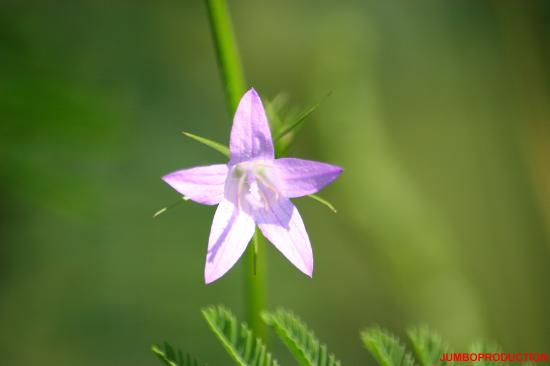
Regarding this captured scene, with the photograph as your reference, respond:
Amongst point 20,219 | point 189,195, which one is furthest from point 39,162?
point 189,195

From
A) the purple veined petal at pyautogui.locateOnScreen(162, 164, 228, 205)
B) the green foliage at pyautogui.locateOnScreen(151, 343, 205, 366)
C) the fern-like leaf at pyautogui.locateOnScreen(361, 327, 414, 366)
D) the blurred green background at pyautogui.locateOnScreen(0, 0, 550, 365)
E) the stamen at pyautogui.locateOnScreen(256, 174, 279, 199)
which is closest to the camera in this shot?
the green foliage at pyautogui.locateOnScreen(151, 343, 205, 366)

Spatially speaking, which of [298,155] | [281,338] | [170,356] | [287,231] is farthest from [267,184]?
[298,155]

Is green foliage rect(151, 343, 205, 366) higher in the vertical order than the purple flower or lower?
lower

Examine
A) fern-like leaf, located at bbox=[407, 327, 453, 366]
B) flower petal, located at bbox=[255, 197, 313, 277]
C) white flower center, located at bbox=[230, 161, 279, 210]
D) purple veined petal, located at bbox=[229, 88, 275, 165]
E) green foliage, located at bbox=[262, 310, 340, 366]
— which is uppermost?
purple veined petal, located at bbox=[229, 88, 275, 165]

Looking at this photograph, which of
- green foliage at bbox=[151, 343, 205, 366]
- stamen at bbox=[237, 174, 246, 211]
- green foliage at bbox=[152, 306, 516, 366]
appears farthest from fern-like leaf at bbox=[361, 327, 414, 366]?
stamen at bbox=[237, 174, 246, 211]

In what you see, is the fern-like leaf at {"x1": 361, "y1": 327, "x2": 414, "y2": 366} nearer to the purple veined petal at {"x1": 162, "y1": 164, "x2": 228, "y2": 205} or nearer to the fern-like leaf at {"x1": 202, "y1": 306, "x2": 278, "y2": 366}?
the fern-like leaf at {"x1": 202, "y1": 306, "x2": 278, "y2": 366}

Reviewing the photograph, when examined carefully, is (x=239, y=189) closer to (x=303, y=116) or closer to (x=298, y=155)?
(x=303, y=116)

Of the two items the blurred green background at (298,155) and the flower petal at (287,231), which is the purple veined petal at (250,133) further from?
the blurred green background at (298,155)
